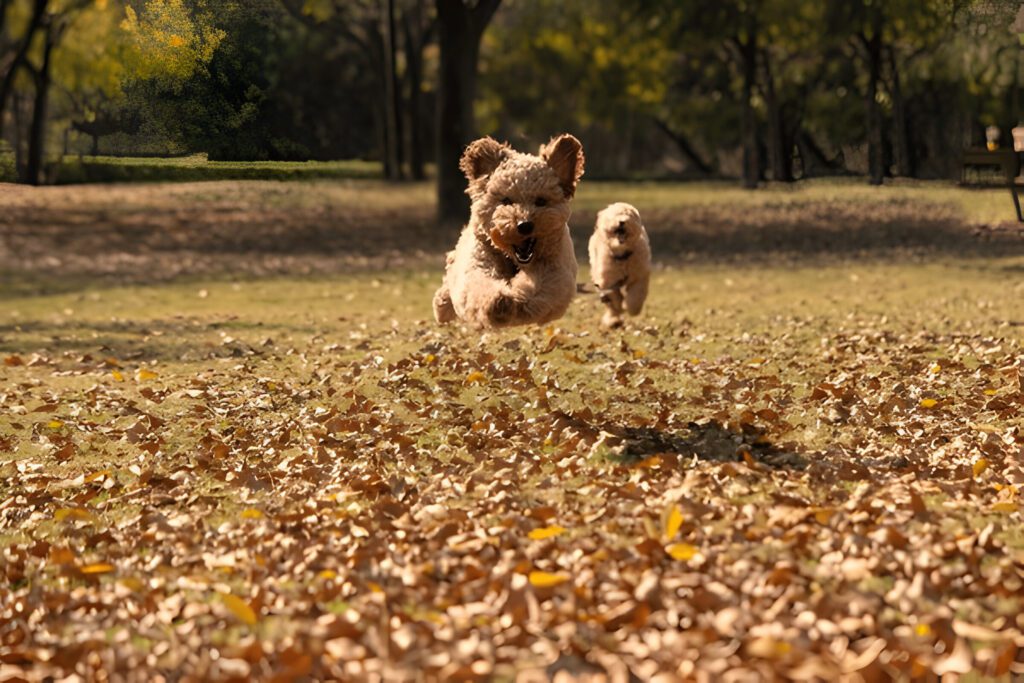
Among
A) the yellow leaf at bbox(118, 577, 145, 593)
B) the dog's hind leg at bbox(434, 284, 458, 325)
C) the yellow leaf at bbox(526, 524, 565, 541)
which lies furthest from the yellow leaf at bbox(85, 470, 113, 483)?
the yellow leaf at bbox(526, 524, 565, 541)

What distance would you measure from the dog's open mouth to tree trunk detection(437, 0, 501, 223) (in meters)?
17.4

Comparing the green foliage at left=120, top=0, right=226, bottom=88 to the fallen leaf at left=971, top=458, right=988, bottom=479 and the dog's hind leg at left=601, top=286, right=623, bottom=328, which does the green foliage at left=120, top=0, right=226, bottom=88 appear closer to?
the dog's hind leg at left=601, top=286, right=623, bottom=328

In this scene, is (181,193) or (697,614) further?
(181,193)

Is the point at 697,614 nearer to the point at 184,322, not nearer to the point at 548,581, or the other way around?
the point at 548,581

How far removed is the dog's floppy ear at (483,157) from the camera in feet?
28.5

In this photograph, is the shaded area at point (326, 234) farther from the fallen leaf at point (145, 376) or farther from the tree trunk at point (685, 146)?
the tree trunk at point (685, 146)

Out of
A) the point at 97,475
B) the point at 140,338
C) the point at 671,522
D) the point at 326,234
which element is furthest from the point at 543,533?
the point at 326,234

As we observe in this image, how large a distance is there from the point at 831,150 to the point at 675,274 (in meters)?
7.95

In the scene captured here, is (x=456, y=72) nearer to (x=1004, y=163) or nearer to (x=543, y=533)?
(x=1004, y=163)

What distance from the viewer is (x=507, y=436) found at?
30.8 feet

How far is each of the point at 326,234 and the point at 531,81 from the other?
74.8ft

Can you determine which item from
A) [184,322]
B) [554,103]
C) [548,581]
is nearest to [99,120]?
[184,322]

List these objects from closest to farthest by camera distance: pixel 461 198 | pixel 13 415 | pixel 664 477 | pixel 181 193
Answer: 1. pixel 664 477
2. pixel 13 415
3. pixel 461 198
4. pixel 181 193

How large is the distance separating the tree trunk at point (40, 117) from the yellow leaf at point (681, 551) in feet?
61.6
